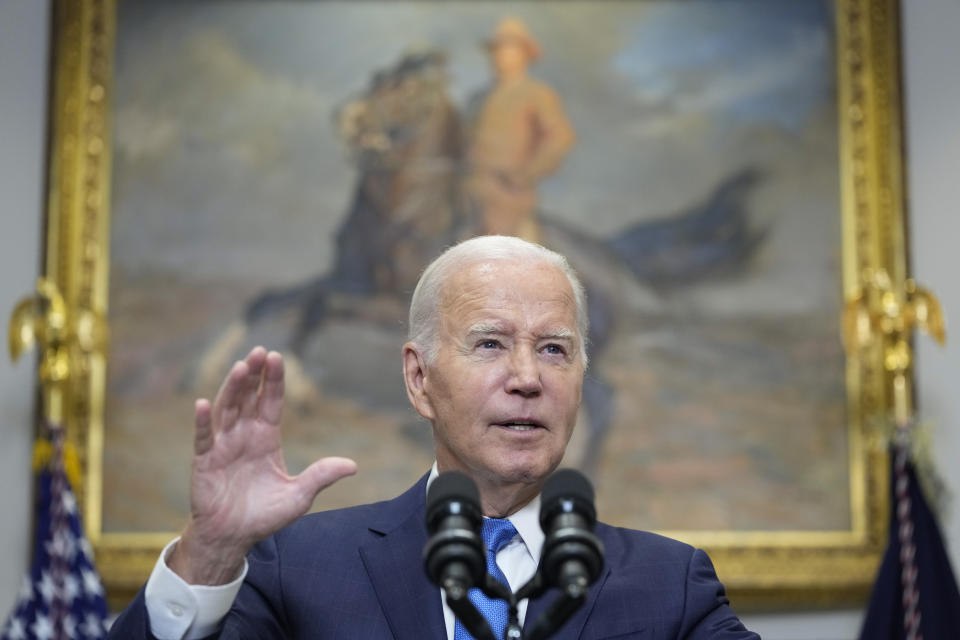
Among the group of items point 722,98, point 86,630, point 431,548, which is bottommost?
point 86,630

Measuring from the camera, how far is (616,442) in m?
6.36

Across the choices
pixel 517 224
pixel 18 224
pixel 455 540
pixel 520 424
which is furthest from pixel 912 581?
pixel 18 224

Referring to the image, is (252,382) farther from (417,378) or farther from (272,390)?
(417,378)

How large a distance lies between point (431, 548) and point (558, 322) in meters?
1.11

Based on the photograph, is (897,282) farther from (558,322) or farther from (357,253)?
(558,322)

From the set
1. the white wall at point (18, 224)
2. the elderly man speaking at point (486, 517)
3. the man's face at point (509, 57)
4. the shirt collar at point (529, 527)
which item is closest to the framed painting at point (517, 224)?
the man's face at point (509, 57)

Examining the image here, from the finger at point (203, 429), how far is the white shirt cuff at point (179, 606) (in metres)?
0.20

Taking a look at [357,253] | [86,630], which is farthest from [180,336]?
[86,630]

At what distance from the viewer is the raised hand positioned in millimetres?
2156

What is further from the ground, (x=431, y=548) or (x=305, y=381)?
(x=431, y=548)

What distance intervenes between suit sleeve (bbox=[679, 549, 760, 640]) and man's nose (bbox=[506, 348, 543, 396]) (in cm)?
62

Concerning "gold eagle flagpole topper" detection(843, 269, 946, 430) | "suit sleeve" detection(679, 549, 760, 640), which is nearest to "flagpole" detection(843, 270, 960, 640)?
"gold eagle flagpole topper" detection(843, 269, 946, 430)

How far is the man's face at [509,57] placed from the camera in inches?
262

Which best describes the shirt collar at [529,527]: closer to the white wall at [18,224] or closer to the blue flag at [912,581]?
the blue flag at [912,581]
